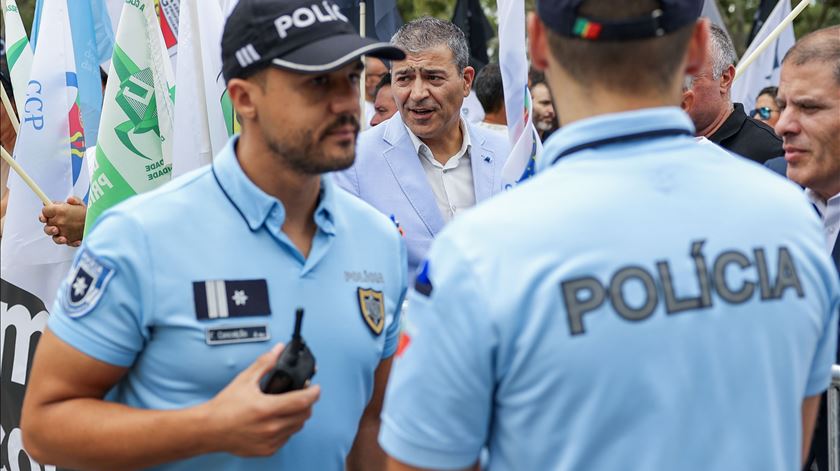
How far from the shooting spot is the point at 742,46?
19.3 m

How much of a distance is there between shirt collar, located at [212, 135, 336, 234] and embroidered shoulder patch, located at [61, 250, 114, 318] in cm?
35

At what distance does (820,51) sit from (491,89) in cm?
383

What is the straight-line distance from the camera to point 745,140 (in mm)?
5934

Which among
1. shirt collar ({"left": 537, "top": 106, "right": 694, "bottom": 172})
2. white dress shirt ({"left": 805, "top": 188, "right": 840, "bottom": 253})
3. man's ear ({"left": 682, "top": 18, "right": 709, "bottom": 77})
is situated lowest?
white dress shirt ({"left": 805, "top": 188, "right": 840, "bottom": 253})

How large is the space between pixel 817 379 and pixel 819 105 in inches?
98.9

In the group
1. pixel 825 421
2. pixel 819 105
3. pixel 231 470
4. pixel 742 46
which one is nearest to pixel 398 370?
pixel 231 470

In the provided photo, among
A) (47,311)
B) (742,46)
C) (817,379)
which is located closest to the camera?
(817,379)

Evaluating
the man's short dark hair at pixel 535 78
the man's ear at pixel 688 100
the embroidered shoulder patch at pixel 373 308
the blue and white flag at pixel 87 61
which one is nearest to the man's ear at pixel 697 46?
the embroidered shoulder patch at pixel 373 308

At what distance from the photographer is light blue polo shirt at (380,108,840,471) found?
1.72 metres

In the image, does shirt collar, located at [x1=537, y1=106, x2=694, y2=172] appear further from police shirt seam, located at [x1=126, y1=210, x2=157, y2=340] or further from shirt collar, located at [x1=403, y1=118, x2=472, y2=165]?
shirt collar, located at [x1=403, y1=118, x2=472, y2=165]

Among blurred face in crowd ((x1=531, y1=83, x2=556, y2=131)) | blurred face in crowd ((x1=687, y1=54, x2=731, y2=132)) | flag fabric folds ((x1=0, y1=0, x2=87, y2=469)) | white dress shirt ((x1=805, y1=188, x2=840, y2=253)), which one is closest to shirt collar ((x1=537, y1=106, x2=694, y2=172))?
white dress shirt ((x1=805, y1=188, x2=840, y2=253))

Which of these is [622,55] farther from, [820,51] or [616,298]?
[820,51]

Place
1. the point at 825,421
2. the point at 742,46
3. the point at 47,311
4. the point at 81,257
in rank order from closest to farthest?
the point at 81,257 < the point at 825,421 < the point at 47,311 < the point at 742,46

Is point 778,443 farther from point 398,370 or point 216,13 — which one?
point 216,13
